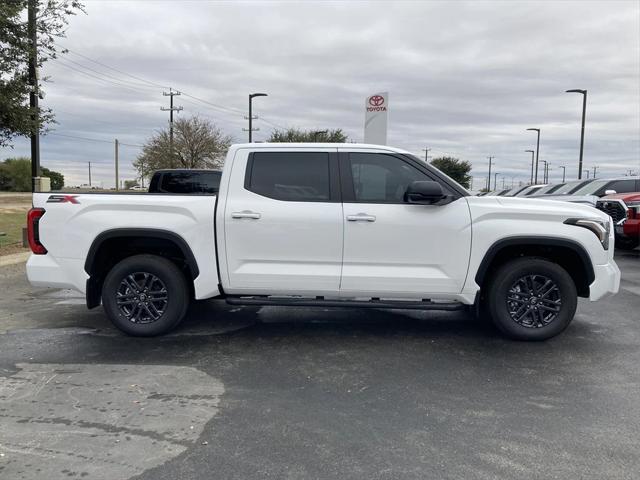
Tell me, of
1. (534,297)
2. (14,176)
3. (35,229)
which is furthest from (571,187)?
(14,176)

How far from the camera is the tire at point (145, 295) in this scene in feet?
17.4

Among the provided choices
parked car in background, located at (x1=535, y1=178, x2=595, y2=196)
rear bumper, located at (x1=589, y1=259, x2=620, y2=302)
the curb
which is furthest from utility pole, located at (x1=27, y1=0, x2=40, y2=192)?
parked car in background, located at (x1=535, y1=178, x2=595, y2=196)

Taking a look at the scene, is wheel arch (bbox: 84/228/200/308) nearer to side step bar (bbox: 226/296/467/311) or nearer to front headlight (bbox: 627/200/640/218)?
side step bar (bbox: 226/296/467/311)

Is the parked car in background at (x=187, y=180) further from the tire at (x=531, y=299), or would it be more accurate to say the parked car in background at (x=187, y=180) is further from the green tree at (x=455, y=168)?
the green tree at (x=455, y=168)

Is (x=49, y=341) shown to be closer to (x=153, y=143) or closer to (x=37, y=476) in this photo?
(x=37, y=476)

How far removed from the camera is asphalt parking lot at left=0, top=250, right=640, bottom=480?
305 centimetres

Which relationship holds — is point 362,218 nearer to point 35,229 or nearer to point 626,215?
point 35,229

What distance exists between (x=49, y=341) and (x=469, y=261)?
428 cm

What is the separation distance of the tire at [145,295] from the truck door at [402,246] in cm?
169

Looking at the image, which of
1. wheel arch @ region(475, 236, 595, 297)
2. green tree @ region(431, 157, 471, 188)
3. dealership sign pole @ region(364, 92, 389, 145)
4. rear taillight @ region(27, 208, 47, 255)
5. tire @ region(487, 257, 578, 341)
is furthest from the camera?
green tree @ region(431, 157, 471, 188)

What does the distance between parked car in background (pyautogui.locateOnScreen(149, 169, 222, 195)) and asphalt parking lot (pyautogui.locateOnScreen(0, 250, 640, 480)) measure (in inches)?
92.0

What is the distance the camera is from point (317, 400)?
154 inches

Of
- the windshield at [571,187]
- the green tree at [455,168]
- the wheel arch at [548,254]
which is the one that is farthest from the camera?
the green tree at [455,168]

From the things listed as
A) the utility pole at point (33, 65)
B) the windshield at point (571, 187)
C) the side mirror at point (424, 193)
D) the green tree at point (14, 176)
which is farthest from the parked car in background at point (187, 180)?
the green tree at point (14, 176)
